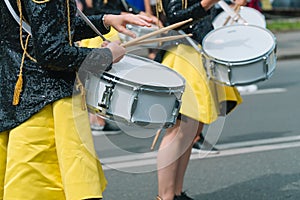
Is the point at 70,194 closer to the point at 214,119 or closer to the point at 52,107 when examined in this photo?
the point at 52,107

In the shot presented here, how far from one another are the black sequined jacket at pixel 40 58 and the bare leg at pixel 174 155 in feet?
3.25

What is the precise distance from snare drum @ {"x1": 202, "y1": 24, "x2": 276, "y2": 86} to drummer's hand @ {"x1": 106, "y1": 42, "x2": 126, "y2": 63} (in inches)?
56.2

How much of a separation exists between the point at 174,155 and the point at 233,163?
6.78ft

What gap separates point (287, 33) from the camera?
17.3 m

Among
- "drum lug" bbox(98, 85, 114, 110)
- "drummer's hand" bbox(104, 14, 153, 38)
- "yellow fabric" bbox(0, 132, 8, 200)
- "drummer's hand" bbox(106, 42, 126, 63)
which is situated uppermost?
"drummer's hand" bbox(106, 42, 126, 63)

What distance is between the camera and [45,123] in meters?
3.06

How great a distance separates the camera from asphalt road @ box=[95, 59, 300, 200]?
13.3 ft

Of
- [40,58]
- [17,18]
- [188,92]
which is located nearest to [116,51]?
[40,58]

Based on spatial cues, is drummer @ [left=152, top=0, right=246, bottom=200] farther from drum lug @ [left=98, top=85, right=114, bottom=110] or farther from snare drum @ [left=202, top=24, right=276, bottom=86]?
drum lug @ [left=98, top=85, right=114, bottom=110]

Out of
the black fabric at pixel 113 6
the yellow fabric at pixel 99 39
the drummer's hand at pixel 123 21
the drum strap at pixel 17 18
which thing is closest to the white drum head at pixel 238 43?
the yellow fabric at pixel 99 39

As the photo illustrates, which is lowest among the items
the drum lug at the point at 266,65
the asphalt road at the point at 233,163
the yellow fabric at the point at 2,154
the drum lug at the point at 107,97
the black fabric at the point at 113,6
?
the asphalt road at the point at 233,163

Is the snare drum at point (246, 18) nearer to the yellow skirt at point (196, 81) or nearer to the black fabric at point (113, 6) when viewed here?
the yellow skirt at point (196, 81)

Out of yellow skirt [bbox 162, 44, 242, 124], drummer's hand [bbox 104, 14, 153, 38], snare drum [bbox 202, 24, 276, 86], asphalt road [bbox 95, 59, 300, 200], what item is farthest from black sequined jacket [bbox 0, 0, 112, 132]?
snare drum [bbox 202, 24, 276, 86]

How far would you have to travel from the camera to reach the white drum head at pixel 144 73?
3021 mm
